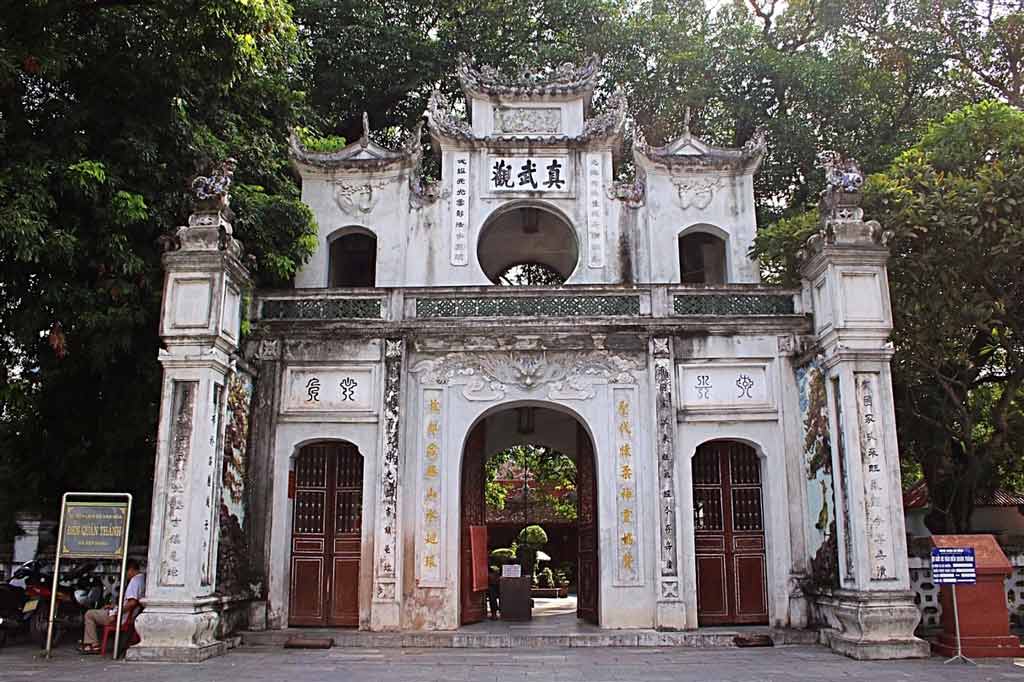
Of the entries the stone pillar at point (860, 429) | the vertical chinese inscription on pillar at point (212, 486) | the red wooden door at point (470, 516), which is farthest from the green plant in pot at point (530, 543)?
the vertical chinese inscription on pillar at point (212, 486)

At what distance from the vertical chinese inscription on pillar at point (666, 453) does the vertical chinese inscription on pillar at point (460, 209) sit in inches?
147

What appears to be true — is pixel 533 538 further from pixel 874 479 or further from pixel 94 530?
pixel 94 530

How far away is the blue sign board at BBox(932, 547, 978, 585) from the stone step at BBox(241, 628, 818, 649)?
2141mm

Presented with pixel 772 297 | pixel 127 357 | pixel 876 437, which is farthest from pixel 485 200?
pixel 876 437

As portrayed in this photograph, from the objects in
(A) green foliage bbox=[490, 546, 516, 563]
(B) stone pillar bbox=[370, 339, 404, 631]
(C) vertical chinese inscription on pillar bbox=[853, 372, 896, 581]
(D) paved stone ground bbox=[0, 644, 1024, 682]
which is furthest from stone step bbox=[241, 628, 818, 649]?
(A) green foliage bbox=[490, 546, 516, 563]

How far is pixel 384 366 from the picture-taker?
13.0 m

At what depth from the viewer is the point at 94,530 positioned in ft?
34.4

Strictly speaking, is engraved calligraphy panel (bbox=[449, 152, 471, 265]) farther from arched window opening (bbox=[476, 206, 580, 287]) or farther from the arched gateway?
arched window opening (bbox=[476, 206, 580, 287])

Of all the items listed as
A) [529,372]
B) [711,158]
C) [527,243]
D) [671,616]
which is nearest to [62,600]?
[529,372]

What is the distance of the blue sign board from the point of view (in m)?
10.1

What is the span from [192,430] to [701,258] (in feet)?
31.9

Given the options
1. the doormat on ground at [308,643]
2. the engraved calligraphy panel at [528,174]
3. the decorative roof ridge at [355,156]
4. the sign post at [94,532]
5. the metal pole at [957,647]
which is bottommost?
the doormat on ground at [308,643]

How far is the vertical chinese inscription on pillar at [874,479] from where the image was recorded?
35.2ft

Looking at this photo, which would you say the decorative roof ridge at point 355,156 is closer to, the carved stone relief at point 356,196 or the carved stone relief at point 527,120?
the carved stone relief at point 356,196
